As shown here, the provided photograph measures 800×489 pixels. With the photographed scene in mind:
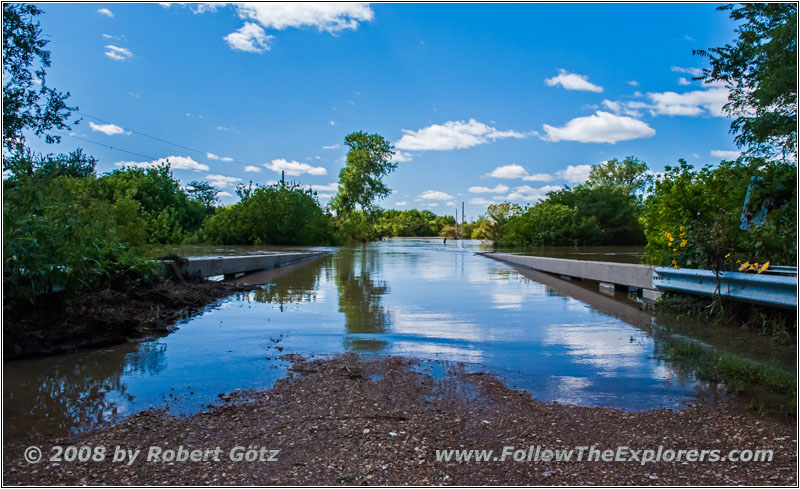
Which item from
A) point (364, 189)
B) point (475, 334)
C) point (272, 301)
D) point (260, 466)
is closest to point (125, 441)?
point (260, 466)

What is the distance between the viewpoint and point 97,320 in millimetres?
6793

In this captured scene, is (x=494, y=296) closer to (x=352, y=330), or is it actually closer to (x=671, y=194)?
(x=671, y=194)

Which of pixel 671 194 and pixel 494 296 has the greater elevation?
pixel 671 194

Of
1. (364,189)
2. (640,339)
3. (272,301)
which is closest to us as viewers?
(640,339)

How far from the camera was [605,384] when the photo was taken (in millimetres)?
5023

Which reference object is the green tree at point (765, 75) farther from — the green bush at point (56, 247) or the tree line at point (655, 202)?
the green bush at point (56, 247)

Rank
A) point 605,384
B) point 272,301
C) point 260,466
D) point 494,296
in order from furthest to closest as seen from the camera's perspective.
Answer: point 494,296 → point 272,301 → point 605,384 → point 260,466

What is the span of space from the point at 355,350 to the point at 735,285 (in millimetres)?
4966

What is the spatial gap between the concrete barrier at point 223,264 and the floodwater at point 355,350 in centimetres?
169

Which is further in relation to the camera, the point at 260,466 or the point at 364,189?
the point at 364,189

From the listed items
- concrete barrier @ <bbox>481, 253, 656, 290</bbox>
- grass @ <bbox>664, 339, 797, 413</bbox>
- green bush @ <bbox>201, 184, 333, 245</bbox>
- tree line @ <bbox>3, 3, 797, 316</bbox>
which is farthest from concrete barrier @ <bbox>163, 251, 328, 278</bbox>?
green bush @ <bbox>201, 184, 333, 245</bbox>

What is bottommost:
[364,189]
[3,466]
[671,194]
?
[3,466]

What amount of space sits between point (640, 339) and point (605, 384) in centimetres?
229

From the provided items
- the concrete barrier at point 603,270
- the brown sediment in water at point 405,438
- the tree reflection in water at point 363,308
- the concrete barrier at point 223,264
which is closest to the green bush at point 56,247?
the concrete barrier at point 223,264
